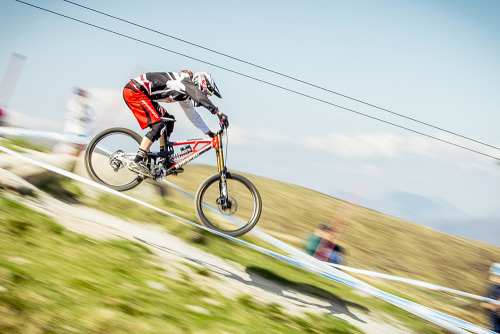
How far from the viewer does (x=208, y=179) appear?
6.25 metres

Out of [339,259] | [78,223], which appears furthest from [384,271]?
[78,223]

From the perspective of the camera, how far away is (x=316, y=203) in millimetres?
17672

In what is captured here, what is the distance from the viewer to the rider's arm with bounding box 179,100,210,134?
248 inches

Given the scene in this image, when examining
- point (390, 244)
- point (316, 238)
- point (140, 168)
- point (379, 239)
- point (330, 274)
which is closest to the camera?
point (330, 274)

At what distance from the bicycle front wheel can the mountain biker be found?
80cm

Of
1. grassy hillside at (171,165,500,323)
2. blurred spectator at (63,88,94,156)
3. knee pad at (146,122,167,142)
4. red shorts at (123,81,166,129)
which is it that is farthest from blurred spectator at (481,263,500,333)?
blurred spectator at (63,88,94,156)

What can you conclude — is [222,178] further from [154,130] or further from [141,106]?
[141,106]

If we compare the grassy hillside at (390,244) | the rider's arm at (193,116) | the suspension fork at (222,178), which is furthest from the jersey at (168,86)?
the grassy hillside at (390,244)

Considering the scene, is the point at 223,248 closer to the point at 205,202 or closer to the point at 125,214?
the point at 205,202

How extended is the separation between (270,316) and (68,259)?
82.9 inches

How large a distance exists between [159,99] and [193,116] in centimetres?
58

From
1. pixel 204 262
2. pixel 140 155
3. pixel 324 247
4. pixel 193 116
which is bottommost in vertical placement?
pixel 204 262

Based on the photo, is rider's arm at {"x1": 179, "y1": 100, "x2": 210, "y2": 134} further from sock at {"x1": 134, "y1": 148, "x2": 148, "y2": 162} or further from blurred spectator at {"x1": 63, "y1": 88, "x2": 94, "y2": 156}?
blurred spectator at {"x1": 63, "y1": 88, "x2": 94, "y2": 156}

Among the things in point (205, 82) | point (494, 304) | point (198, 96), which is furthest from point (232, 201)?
point (494, 304)
